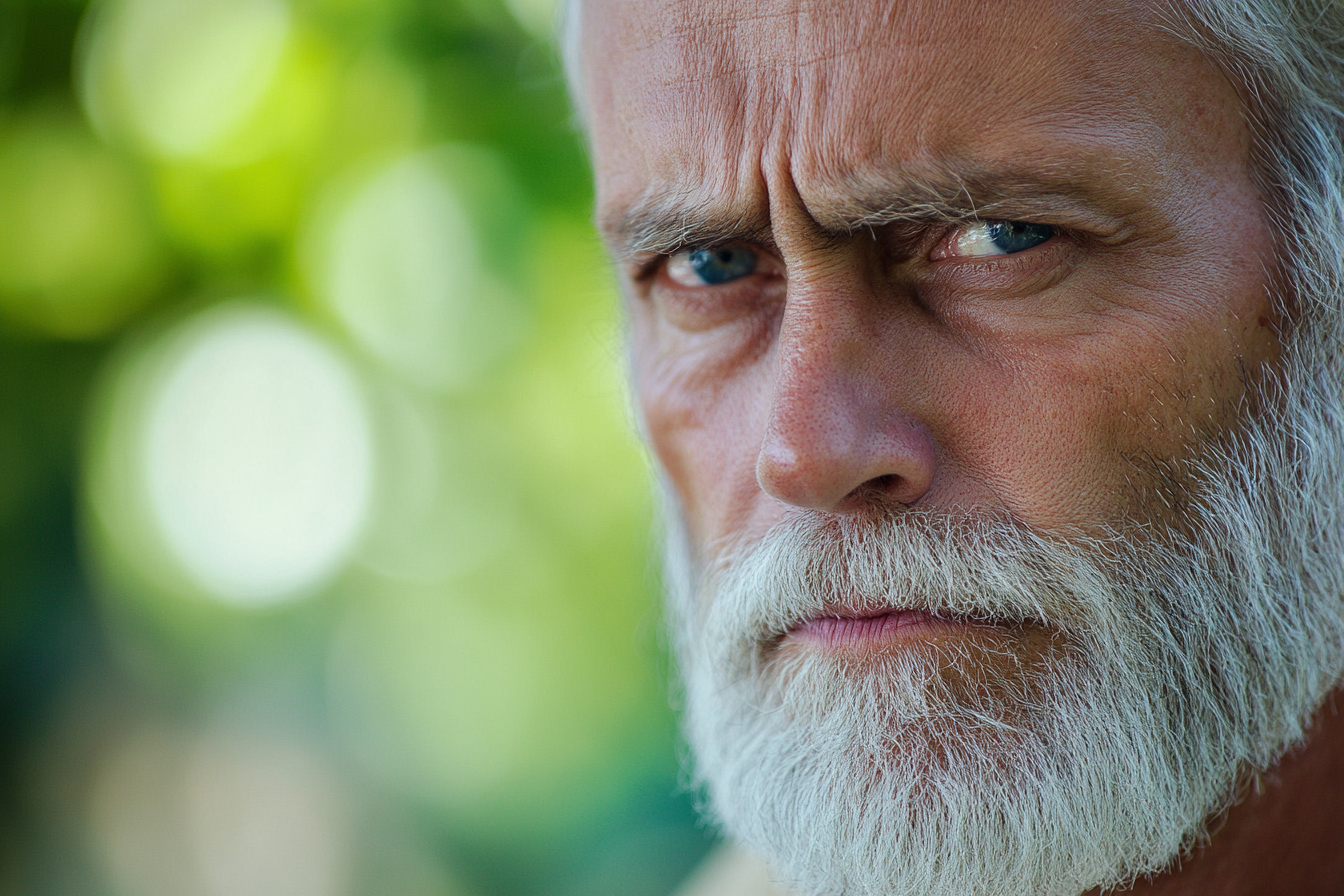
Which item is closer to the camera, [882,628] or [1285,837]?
[882,628]

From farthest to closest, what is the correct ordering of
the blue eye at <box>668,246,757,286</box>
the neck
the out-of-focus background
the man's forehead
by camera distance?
the out-of-focus background → the blue eye at <box>668,246,757,286</box> → the neck → the man's forehead

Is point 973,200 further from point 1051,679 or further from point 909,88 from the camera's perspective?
point 1051,679

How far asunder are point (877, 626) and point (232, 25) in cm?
347

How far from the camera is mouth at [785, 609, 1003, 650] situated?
3.80 ft

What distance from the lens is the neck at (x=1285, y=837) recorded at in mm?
1295

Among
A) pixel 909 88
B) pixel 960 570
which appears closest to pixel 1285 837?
pixel 960 570

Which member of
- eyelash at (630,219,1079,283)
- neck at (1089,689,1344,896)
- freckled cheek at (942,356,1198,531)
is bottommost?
neck at (1089,689,1344,896)

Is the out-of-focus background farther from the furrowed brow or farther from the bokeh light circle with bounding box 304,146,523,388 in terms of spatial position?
the furrowed brow

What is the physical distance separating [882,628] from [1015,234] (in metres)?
0.48

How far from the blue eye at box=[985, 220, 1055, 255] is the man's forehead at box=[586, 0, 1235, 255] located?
71mm

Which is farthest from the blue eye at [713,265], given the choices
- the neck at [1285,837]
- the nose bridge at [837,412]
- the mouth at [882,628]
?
the neck at [1285,837]

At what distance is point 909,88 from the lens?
43.5 inches

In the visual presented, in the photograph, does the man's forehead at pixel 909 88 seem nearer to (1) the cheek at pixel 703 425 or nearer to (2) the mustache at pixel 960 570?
(1) the cheek at pixel 703 425

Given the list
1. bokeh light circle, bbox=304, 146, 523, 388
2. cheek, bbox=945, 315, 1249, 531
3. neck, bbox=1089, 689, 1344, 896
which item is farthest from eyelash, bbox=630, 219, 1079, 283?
bokeh light circle, bbox=304, 146, 523, 388
